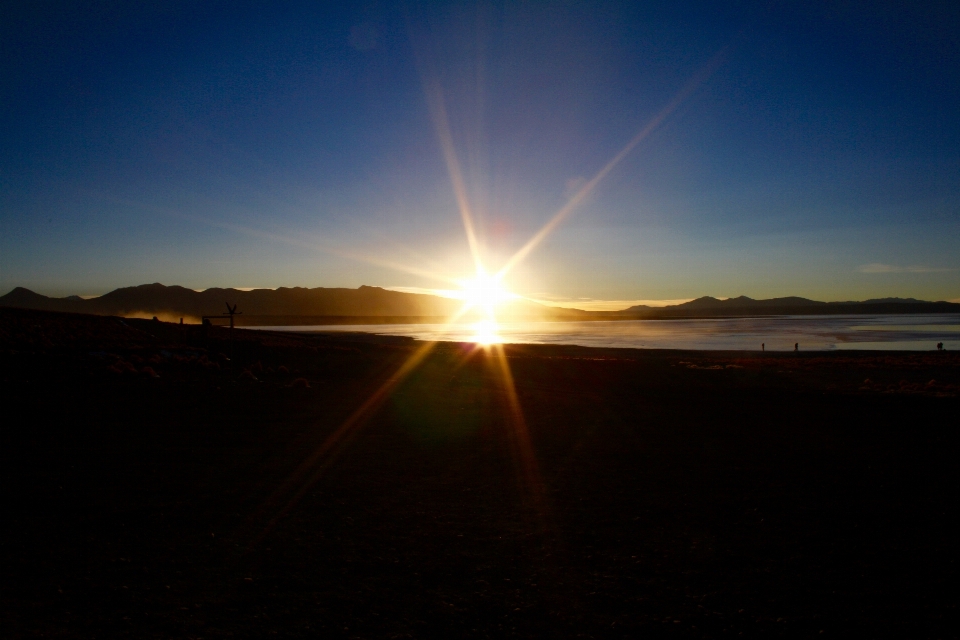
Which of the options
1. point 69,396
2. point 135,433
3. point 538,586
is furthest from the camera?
point 69,396

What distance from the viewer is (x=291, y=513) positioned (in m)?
6.12

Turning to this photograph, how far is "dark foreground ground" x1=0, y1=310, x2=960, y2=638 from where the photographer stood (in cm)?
402

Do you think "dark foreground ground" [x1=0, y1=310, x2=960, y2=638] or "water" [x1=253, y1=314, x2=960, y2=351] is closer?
"dark foreground ground" [x1=0, y1=310, x2=960, y2=638]

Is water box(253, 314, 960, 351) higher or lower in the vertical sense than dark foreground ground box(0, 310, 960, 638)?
higher

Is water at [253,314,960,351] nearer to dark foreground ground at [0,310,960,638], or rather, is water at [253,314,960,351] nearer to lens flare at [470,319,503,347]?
lens flare at [470,319,503,347]

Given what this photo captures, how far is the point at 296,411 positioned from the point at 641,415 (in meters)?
7.21

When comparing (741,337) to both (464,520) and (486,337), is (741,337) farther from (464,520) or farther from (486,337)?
(464,520)

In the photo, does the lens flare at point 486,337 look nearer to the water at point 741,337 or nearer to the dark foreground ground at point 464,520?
the water at point 741,337

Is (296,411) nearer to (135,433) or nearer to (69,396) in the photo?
(135,433)

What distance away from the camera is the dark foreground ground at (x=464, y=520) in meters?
4.02

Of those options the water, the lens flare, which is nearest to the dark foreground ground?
the lens flare

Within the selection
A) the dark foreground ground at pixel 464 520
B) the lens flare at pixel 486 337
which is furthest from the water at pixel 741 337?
the dark foreground ground at pixel 464 520

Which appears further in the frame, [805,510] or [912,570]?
[805,510]

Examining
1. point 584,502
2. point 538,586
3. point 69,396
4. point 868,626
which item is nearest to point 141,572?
point 538,586
